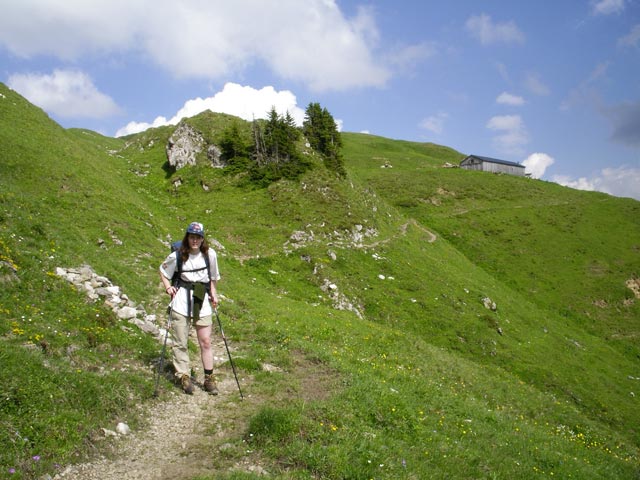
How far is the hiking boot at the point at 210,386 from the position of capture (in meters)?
10.2

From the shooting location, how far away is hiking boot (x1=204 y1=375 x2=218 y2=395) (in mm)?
10172

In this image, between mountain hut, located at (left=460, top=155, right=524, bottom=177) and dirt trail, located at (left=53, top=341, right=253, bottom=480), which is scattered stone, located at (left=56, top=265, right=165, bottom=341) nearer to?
dirt trail, located at (left=53, top=341, right=253, bottom=480)

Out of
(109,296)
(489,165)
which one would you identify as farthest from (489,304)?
(489,165)

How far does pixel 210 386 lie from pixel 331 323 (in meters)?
11.6

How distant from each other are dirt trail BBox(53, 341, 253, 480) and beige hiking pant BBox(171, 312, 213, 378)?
0.55 meters

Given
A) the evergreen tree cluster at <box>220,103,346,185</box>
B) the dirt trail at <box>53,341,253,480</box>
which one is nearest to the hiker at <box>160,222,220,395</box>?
the dirt trail at <box>53,341,253,480</box>

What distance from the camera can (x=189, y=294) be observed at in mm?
9961

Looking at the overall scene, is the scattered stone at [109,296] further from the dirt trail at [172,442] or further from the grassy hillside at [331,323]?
the dirt trail at [172,442]

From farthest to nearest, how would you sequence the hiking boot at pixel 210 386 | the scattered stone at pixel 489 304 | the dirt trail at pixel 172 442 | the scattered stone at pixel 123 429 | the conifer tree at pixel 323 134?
the conifer tree at pixel 323 134 → the scattered stone at pixel 489 304 → the hiking boot at pixel 210 386 → the scattered stone at pixel 123 429 → the dirt trail at pixel 172 442

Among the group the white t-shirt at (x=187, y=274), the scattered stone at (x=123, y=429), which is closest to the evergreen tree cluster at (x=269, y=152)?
the white t-shirt at (x=187, y=274)

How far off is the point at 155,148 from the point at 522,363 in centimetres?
5864

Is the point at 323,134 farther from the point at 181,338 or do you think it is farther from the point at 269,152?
the point at 181,338

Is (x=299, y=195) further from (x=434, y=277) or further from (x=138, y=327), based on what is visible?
(x=138, y=327)

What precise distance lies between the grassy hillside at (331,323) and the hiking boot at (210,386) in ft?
4.38
